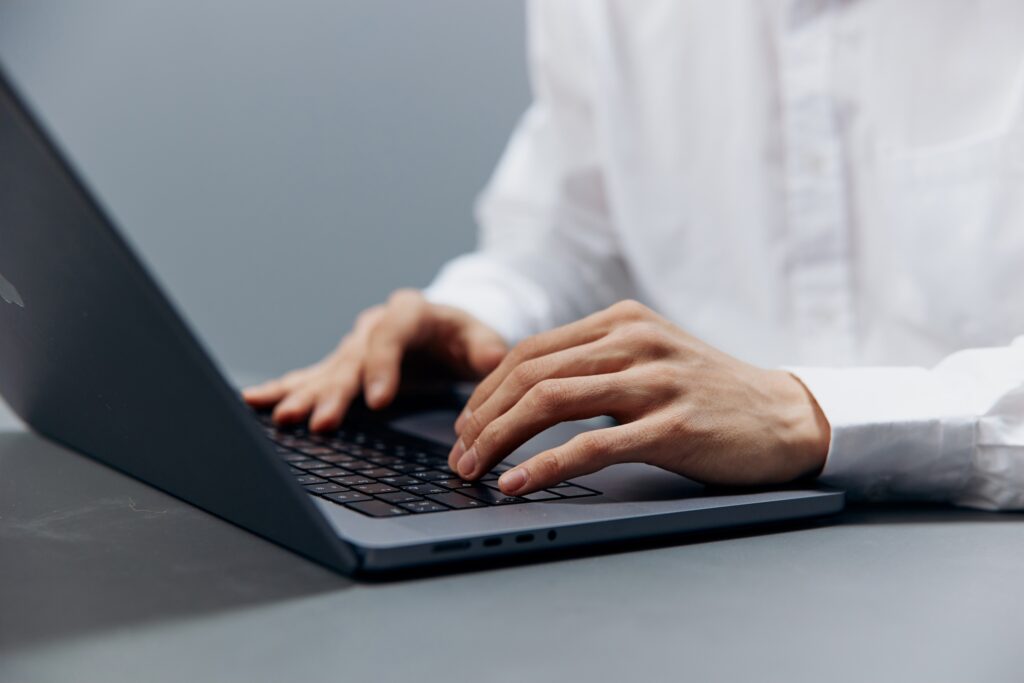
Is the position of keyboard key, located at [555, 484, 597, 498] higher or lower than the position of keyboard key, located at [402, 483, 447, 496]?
lower

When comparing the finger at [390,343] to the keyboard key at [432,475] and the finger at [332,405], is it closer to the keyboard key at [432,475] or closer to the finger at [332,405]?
the finger at [332,405]

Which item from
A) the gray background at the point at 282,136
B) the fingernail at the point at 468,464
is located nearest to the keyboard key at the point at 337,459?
the fingernail at the point at 468,464

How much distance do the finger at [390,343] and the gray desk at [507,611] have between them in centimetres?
35

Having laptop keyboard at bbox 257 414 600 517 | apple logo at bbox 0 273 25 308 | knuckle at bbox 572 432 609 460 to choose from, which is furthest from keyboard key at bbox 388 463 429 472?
apple logo at bbox 0 273 25 308

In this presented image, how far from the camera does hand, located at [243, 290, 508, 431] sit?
80 cm

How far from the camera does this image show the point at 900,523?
534 mm

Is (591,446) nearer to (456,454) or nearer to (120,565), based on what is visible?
(456,454)

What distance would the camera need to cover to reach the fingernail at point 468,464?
523 mm

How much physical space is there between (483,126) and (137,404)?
163cm

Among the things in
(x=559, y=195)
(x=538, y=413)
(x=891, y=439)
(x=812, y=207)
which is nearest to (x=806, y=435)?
(x=891, y=439)

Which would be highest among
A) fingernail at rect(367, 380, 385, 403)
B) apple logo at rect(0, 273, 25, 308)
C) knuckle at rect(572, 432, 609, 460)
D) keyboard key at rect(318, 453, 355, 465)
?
apple logo at rect(0, 273, 25, 308)

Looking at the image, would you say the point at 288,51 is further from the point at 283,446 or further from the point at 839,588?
the point at 839,588

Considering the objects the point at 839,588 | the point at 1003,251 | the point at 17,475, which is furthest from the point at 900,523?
the point at 17,475

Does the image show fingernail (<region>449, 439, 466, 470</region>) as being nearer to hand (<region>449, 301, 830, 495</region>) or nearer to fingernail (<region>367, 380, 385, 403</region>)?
hand (<region>449, 301, 830, 495</region>)
